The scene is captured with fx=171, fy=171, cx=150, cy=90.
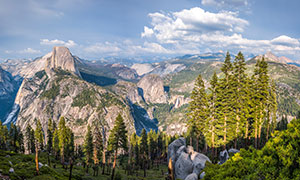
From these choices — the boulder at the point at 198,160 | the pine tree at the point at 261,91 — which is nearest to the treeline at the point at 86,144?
the boulder at the point at 198,160

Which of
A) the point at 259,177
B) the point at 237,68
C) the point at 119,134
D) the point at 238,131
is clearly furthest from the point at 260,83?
the point at 119,134

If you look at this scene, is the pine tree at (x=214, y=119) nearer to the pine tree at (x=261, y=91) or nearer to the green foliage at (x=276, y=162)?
the pine tree at (x=261, y=91)

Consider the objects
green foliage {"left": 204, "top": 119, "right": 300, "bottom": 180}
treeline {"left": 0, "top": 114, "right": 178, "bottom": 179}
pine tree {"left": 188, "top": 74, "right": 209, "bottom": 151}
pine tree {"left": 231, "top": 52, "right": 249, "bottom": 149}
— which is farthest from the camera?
treeline {"left": 0, "top": 114, "right": 178, "bottom": 179}

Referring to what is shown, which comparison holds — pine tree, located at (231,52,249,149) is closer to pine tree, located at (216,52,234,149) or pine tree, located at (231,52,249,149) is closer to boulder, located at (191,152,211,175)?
pine tree, located at (216,52,234,149)

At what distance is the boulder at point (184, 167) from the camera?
40606 millimetres

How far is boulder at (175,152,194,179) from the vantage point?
40606 mm

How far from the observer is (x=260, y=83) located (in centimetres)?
4122

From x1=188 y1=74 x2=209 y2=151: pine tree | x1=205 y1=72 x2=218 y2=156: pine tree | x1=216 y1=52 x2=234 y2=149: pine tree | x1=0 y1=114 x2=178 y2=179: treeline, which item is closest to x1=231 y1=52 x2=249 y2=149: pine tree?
x1=216 y1=52 x2=234 y2=149: pine tree

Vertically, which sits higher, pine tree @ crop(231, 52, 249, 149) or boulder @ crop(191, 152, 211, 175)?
pine tree @ crop(231, 52, 249, 149)

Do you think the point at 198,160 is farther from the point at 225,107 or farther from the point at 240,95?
the point at 240,95

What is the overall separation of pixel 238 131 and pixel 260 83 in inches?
515

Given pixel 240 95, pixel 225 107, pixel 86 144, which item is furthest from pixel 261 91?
pixel 86 144

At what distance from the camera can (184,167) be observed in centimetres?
4144

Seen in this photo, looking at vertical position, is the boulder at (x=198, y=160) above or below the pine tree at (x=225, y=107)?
below
